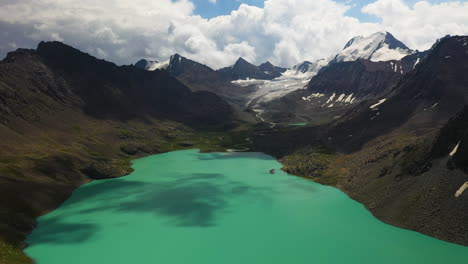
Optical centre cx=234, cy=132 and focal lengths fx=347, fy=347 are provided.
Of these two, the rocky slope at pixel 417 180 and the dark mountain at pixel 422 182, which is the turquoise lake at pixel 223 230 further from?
the rocky slope at pixel 417 180

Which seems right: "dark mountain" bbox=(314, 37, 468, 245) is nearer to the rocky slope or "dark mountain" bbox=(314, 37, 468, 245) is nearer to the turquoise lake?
the rocky slope

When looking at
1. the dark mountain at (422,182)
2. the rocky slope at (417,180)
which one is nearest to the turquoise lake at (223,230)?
the dark mountain at (422,182)

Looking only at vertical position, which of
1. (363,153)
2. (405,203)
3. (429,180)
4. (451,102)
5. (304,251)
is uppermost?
(451,102)

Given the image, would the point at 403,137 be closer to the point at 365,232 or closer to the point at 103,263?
the point at 365,232

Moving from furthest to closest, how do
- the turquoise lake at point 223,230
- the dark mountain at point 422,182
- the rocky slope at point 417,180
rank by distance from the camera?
the rocky slope at point 417,180 → the dark mountain at point 422,182 → the turquoise lake at point 223,230

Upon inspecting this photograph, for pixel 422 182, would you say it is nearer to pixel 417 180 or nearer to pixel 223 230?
pixel 417 180

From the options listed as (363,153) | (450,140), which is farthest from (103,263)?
(363,153)

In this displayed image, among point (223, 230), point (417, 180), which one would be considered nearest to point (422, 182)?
point (417, 180)

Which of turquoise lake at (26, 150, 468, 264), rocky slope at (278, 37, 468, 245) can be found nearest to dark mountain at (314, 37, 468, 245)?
rocky slope at (278, 37, 468, 245)
